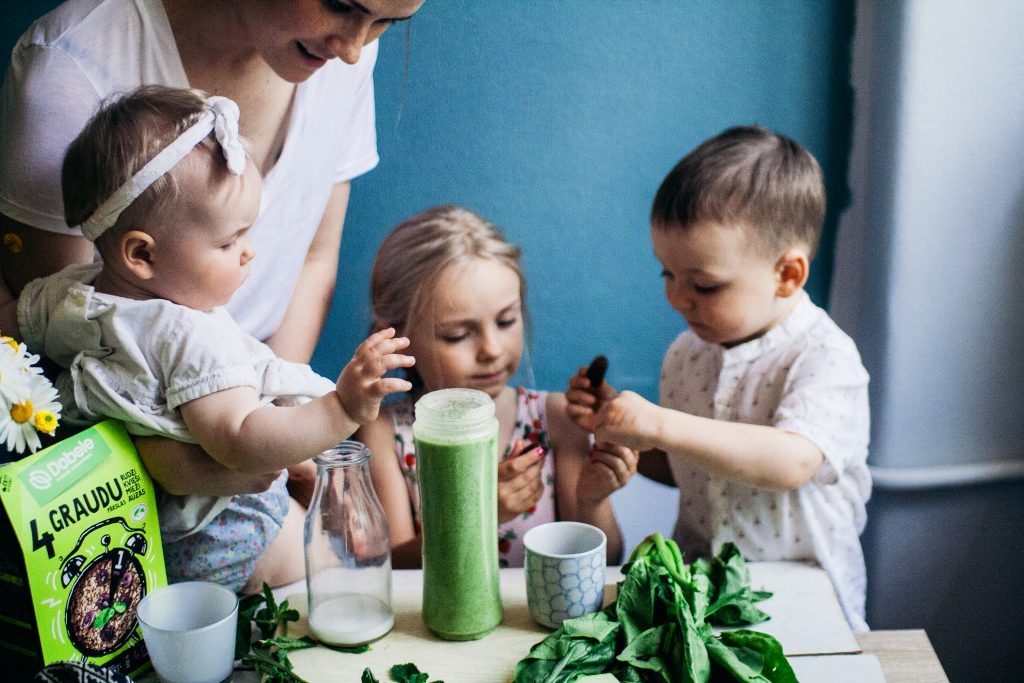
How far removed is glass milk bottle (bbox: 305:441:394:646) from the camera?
3.25 ft

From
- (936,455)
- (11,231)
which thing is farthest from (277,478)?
(936,455)

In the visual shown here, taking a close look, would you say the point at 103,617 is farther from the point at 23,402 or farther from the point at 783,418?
the point at 783,418

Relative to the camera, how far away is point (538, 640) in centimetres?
100

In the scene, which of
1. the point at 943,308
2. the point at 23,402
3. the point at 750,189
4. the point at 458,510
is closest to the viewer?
the point at 23,402

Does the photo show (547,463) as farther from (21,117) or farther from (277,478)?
(21,117)

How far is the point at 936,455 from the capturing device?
4.05 feet

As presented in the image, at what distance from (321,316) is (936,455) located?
811 mm

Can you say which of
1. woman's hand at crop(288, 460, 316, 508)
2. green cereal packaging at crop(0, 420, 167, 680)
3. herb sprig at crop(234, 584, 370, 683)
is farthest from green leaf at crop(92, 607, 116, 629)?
woman's hand at crop(288, 460, 316, 508)

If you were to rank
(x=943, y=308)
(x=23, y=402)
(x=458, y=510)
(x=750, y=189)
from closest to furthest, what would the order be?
(x=23, y=402) → (x=458, y=510) → (x=750, y=189) → (x=943, y=308)

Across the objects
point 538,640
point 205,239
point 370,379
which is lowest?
point 538,640

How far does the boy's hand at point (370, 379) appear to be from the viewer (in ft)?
2.92

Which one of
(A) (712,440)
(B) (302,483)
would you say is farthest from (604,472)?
(B) (302,483)

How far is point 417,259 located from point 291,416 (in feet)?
0.90

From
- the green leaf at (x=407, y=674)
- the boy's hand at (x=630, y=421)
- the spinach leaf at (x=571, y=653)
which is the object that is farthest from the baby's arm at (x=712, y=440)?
the green leaf at (x=407, y=674)
